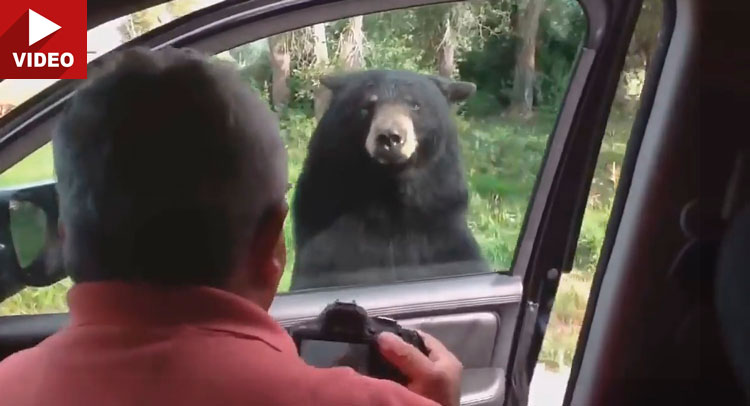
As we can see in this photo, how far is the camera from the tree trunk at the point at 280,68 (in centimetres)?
157

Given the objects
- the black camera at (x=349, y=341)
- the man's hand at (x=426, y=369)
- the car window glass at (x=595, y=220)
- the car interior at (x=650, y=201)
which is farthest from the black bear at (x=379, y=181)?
the man's hand at (x=426, y=369)

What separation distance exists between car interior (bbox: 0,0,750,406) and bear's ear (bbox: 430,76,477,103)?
0.19m

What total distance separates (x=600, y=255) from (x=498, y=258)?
15.3 inches

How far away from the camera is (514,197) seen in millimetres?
1919

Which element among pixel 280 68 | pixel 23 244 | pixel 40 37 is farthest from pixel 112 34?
pixel 23 244

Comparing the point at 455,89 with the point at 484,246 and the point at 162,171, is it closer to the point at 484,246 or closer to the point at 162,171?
the point at 484,246

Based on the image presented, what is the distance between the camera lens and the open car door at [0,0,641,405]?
1.54 m

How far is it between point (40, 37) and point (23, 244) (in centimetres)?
50

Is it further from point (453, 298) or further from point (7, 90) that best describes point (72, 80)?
point (453, 298)

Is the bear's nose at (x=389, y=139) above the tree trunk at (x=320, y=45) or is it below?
below

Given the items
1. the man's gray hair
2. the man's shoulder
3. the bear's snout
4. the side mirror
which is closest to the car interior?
the side mirror

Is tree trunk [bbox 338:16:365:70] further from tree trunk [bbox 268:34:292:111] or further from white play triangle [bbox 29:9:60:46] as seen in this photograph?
white play triangle [bbox 29:9:60:46]

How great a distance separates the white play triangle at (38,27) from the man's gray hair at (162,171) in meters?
0.41

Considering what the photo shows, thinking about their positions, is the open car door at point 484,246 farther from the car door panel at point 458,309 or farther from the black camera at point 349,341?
the black camera at point 349,341
